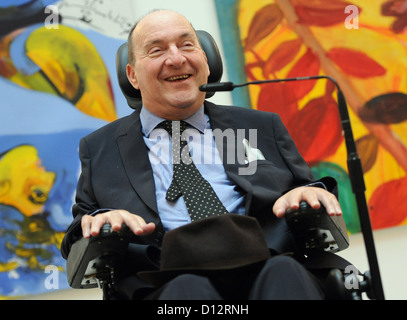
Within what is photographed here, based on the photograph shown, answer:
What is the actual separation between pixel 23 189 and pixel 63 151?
0.24 metres

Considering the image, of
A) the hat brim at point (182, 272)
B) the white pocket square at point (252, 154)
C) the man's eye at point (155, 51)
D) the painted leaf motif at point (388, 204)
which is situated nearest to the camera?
the hat brim at point (182, 272)

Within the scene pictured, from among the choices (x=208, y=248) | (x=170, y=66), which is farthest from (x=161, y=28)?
(x=208, y=248)

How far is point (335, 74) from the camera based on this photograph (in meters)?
3.01

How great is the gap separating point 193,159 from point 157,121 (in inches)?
8.0

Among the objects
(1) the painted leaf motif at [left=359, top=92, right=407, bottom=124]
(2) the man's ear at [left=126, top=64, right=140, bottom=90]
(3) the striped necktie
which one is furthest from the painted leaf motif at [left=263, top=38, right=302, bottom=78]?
(3) the striped necktie

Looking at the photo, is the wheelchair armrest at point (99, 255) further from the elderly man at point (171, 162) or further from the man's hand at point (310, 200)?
the man's hand at point (310, 200)

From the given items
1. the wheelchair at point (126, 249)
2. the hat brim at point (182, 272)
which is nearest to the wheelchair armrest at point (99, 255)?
the wheelchair at point (126, 249)

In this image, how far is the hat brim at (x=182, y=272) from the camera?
1430mm

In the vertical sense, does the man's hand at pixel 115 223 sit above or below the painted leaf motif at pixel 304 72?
below

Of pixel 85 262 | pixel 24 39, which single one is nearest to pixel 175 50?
pixel 85 262

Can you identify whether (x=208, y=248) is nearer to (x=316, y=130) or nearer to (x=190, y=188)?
(x=190, y=188)

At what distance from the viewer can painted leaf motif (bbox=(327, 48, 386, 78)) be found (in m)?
3.02

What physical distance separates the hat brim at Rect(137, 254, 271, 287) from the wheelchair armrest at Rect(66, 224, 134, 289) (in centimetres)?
18

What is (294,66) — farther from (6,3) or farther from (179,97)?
(6,3)
